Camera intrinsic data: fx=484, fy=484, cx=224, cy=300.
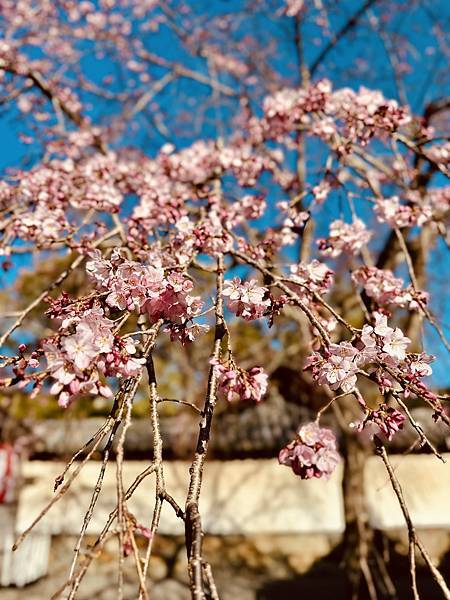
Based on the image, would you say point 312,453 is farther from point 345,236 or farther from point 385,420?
point 345,236

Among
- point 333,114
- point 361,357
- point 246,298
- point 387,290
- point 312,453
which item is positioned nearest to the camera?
point 312,453

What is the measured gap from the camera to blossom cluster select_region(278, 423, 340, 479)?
1.38 metres

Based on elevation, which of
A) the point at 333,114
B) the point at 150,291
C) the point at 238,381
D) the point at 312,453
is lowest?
the point at 312,453

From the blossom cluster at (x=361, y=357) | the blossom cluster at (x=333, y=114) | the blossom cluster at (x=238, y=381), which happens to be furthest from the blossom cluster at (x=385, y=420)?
the blossom cluster at (x=333, y=114)

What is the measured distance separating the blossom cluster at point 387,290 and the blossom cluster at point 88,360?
1410mm

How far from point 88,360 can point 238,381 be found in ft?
1.50

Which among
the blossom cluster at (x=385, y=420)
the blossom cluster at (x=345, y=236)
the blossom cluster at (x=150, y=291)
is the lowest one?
the blossom cluster at (x=385, y=420)

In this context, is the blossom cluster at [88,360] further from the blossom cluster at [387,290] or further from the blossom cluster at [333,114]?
the blossom cluster at [333,114]

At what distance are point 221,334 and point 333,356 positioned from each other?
37cm

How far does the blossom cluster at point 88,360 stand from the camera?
1272mm

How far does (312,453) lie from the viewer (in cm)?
138

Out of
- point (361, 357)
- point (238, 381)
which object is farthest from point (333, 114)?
point (238, 381)

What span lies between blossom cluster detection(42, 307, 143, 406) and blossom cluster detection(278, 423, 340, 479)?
505 mm

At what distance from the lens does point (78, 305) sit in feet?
5.03
